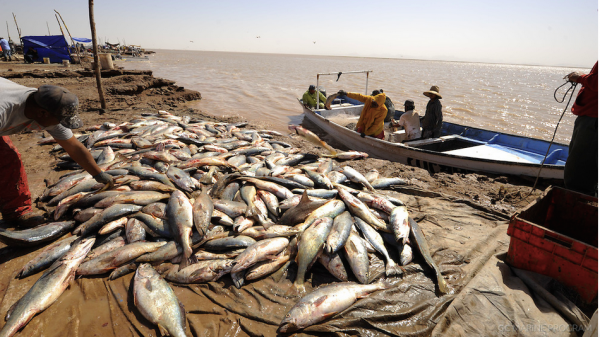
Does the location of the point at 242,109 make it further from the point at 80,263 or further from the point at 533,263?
the point at 533,263

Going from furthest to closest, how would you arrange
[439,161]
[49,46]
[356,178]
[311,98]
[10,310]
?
1. [49,46]
2. [311,98]
3. [439,161]
4. [356,178]
5. [10,310]

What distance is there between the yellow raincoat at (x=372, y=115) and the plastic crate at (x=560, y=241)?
5.06 meters

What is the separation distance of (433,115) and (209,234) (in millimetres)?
7064

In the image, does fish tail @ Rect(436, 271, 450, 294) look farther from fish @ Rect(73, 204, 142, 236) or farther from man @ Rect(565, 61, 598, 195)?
fish @ Rect(73, 204, 142, 236)

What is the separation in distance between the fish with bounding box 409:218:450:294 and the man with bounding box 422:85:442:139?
4979 mm

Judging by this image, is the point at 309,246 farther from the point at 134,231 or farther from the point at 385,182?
the point at 385,182

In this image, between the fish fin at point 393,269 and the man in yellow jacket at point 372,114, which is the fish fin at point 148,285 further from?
the man in yellow jacket at point 372,114

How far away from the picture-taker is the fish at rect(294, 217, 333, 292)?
3368mm

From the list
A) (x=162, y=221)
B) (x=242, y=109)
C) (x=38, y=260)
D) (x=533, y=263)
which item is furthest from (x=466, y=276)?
(x=242, y=109)

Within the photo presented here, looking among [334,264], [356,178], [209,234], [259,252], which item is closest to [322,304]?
[334,264]

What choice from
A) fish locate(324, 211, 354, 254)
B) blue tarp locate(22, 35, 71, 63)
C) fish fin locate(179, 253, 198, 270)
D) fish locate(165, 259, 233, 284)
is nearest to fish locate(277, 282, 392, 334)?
fish locate(324, 211, 354, 254)

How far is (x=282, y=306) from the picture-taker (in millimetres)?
3045

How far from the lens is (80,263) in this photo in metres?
3.32

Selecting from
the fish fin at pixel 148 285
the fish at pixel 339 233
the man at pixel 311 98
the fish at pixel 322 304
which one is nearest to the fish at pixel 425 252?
the fish at pixel 322 304
